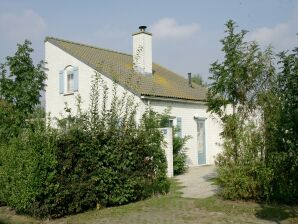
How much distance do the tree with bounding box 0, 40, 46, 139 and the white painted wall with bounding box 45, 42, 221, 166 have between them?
3485 millimetres

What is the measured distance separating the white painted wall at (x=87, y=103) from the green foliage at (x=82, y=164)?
6762 mm

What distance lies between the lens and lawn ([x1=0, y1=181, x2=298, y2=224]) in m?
9.65

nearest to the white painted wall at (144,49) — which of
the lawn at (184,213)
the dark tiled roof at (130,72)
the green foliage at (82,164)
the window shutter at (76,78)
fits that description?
the dark tiled roof at (130,72)

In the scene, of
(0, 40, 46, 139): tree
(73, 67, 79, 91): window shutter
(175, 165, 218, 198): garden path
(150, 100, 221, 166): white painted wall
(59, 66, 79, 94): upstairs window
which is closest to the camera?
(175, 165, 218, 198): garden path

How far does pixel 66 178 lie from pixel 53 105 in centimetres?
1299

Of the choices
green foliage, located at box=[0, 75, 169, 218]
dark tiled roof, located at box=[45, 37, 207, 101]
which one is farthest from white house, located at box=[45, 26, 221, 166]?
green foliage, located at box=[0, 75, 169, 218]

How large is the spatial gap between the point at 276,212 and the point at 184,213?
7.20 feet

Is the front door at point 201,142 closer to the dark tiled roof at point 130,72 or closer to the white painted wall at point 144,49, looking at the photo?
the dark tiled roof at point 130,72

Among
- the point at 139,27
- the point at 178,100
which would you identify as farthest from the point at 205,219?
the point at 139,27

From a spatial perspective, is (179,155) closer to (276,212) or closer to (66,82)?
(66,82)

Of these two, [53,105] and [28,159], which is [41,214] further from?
[53,105]

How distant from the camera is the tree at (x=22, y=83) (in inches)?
625

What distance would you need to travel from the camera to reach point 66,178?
10.5 metres

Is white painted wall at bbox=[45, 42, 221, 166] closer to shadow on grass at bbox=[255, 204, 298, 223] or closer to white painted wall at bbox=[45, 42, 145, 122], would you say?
white painted wall at bbox=[45, 42, 145, 122]
